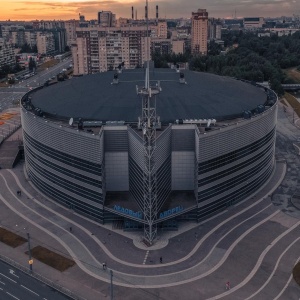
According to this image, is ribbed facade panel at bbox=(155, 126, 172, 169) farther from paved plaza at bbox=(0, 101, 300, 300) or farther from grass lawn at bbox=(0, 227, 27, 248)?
grass lawn at bbox=(0, 227, 27, 248)

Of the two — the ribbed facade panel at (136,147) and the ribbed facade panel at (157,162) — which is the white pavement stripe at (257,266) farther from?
the ribbed facade panel at (136,147)

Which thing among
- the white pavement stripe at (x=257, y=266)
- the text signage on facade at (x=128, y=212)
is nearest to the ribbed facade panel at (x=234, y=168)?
the text signage on facade at (x=128, y=212)

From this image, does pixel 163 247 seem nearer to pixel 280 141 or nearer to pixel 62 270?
pixel 62 270

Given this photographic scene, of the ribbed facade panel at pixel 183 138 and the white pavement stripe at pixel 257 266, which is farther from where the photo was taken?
the ribbed facade panel at pixel 183 138

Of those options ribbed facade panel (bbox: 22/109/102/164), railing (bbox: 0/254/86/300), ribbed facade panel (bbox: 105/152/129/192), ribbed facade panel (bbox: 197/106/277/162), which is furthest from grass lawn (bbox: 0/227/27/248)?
ribbed facade panel (bbox: 197/106/277/162)

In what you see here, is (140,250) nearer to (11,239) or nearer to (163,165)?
(163,165)

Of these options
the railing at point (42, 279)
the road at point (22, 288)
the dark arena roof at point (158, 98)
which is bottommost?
the road at point (22, 288)

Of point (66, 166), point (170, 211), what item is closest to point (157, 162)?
point (170, 211)

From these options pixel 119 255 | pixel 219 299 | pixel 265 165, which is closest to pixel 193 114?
pixel 265 165
